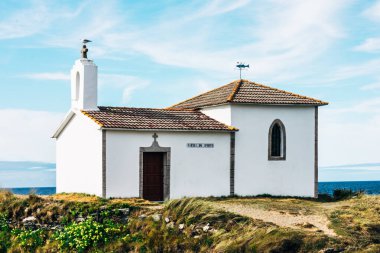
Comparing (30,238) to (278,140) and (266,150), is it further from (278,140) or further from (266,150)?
(278,140)

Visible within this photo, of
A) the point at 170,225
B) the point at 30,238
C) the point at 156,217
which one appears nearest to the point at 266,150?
the point at 156,217

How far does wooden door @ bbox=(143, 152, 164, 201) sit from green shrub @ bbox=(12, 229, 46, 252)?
535 centimetres

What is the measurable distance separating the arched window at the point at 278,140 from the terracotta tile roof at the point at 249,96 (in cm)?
110

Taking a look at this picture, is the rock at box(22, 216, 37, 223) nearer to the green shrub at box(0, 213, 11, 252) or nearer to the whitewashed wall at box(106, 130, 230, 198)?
the green shrub at box(0, 213, 11, 252)

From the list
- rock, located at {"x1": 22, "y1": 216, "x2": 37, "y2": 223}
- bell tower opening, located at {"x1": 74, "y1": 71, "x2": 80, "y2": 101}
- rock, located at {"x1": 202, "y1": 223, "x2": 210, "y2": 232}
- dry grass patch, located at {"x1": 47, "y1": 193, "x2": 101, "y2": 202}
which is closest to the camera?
rock, located at {"x1": 202, "y1": 223, "x2": 210, "y2": 232}

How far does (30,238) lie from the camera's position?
2017cm

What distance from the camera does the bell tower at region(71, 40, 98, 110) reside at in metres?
25.2

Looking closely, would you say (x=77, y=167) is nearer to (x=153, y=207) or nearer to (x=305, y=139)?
(x=153, y=207)

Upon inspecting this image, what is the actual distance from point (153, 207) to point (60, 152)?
27.7 feet

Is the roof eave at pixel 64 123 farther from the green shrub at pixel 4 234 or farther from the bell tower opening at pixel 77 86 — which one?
the green shrub at pixel 4 234

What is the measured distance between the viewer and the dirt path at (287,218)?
1927cm

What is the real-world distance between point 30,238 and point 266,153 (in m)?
11.6

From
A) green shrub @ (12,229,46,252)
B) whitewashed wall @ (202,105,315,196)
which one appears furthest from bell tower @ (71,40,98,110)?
green shrub @ (12,229,46,252)

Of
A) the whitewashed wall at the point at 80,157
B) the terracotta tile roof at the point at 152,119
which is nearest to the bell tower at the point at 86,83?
the terracotta tile roof at the point at 152,119
